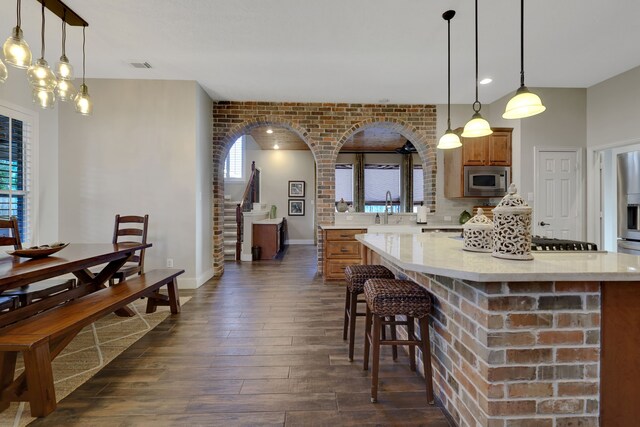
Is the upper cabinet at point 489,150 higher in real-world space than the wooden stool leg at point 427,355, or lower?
higher

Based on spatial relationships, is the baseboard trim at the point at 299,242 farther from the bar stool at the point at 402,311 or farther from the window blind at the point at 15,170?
the bar stool at the point at 402,311

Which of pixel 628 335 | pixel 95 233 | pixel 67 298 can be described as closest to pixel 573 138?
pixel 628 335

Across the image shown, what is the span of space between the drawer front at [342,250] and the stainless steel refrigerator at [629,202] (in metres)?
3.33

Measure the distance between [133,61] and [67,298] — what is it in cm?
265

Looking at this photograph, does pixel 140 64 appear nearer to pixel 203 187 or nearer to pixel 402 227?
pixel 203 187

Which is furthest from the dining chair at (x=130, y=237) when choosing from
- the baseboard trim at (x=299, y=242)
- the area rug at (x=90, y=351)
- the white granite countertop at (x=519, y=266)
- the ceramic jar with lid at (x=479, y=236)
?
the baseboard trim at (x=299, y=242)

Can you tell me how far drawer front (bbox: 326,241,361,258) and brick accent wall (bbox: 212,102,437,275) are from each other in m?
0.28

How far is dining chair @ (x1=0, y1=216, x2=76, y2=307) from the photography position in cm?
233

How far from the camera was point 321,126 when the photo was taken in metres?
4.84

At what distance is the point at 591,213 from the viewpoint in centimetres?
420

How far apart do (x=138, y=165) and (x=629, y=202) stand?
6.23 m

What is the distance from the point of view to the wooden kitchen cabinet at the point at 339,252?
453cm

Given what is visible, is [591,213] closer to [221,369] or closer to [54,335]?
[221,369]

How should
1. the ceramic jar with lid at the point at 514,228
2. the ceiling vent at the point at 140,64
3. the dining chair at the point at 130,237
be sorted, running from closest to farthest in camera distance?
1. the ceramic jar with lid at the point at 514,228
2. the dining chair at the point at 130,237
3. the ceiling vent at the point at 140,64
